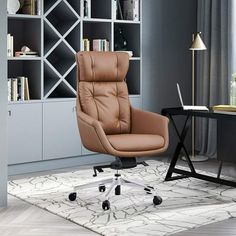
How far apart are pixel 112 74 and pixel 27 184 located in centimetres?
124

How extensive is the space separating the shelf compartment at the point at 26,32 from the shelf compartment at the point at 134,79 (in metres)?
1.23

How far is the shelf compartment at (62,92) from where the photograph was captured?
587 centimetres

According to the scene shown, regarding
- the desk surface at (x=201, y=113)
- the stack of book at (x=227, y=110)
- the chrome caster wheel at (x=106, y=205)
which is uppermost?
the stack of book at (x=227, y=110)

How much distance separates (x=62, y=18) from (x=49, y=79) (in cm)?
68

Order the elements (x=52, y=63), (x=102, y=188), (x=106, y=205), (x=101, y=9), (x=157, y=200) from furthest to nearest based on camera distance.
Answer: (x=101, y=9)
(x=52, y=63)
(x=102, y=188)
(x=157, y=200)
(x=106, y=205)

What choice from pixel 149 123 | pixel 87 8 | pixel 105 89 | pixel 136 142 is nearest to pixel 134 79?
pixel 87 8

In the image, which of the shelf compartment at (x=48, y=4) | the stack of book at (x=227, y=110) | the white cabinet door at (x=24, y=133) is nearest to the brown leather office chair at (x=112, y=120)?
the stack of book at (x=227, y=110)

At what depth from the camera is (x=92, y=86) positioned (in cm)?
478

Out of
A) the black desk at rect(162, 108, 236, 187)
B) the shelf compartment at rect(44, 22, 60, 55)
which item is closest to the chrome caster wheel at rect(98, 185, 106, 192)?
the black desk at rect(162, 108, 236, 187)

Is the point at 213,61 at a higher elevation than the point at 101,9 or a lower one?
lower

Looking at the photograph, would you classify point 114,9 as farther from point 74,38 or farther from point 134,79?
point 134,79

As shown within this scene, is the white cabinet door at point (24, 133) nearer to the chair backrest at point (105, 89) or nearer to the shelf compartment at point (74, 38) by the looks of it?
the shelf compartment at point (74, 38)

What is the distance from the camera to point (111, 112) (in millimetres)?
4828

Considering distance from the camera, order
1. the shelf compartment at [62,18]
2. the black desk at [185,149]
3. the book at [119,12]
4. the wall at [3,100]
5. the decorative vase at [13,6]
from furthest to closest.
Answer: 1. the book at [119,12]
2. the shelf compartment at [62,18]
3. the decorative vase at [13,6]
4. the black desk at [185,149]
5. the wall at [3,100]
